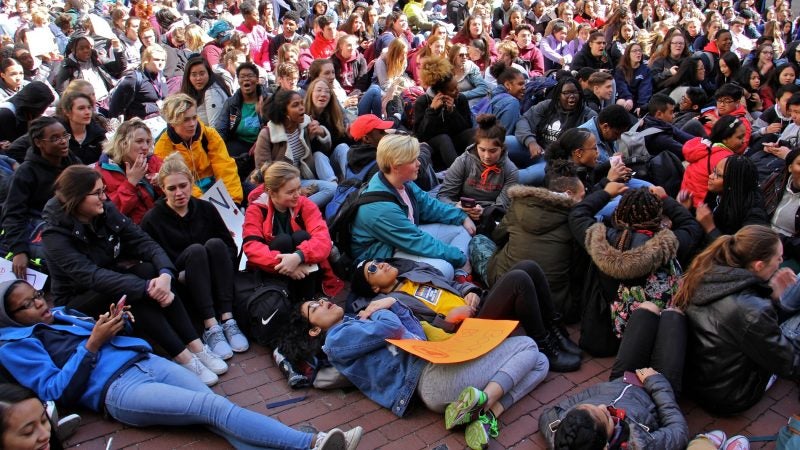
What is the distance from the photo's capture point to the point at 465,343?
157 inches

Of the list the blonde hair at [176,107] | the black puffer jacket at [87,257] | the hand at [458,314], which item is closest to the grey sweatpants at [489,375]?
the hand at [458,314]

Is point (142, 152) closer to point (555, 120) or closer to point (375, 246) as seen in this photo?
point (375, 246)

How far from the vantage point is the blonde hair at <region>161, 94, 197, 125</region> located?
5.69 meters

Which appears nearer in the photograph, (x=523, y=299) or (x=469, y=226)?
(x=523, y=299)

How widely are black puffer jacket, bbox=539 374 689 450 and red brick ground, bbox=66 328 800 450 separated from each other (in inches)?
10.4

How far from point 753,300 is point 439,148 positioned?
13.7 feet

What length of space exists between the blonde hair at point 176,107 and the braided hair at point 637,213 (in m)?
3.81

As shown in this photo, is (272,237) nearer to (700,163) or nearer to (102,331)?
(102,331)

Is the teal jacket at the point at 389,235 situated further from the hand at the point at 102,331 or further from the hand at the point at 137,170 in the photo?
the hand at the point at 102,331

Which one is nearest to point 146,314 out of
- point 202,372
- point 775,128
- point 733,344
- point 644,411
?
point 202,372

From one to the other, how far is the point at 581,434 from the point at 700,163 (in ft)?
11.9

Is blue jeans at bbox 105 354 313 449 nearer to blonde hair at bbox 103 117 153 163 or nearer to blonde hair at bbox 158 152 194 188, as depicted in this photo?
blonde hair at bbox 158 152 194 188

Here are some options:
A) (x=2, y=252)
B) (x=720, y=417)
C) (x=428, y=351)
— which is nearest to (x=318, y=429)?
(x=428, y=351)

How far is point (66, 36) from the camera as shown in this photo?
10.7 metres
